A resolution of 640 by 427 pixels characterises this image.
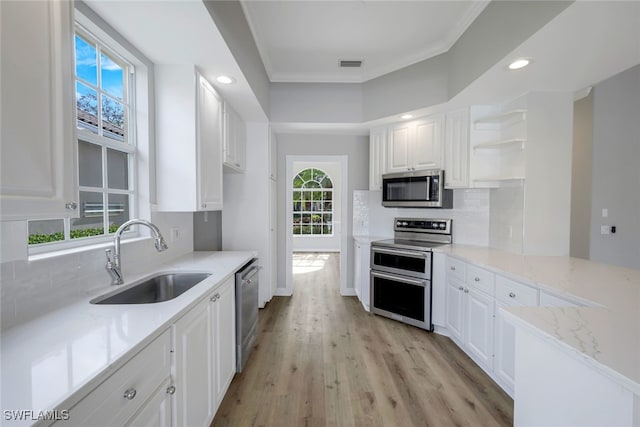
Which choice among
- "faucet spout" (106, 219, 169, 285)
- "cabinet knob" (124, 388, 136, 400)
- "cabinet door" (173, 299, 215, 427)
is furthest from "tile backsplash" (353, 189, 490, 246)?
"cabinet knob" (124, 388, 136, 400)

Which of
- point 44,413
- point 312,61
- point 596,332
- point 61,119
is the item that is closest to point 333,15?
point 312,61

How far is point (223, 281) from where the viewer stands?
1.79 meters

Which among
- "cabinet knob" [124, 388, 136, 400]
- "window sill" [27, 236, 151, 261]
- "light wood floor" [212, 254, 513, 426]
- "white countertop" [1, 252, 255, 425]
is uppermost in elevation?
"window sill" [27, 236, 151, 261]

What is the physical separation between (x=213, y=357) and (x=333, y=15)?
2.64 metres

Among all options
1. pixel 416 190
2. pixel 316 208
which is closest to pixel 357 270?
pixel 416 190

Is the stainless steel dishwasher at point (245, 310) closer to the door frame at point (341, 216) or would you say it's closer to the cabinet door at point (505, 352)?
the door frame at point (341, 216)

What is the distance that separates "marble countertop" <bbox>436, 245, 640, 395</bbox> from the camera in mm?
828

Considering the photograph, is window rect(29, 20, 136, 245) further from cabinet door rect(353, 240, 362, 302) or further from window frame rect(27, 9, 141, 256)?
cabinet door rect(353, 240, 362, 302)

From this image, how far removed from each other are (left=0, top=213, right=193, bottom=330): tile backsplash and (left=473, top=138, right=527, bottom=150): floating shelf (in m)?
2.99

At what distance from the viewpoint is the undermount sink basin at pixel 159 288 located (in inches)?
62.9

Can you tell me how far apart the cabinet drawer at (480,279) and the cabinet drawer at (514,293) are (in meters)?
0.08

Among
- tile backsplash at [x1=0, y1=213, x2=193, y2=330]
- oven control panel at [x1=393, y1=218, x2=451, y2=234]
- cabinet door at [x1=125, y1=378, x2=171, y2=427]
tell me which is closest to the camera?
cabinet door at [x1=125, y1=378, x2=171, y2=427]

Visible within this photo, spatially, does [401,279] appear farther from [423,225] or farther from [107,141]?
[107,141]

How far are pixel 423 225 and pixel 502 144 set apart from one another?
4.10 ft
